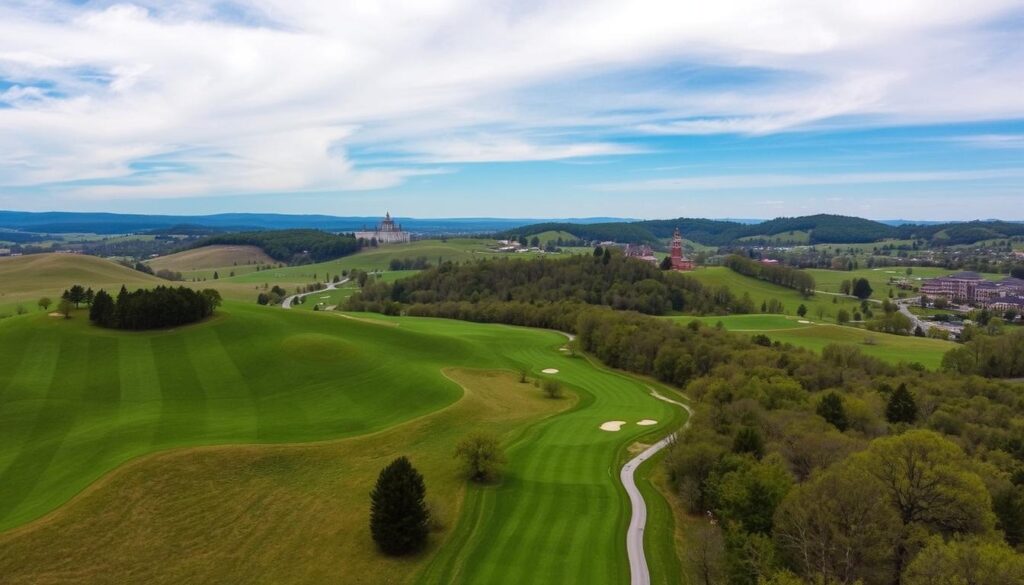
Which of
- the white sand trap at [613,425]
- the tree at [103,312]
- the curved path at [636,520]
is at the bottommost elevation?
the white sand trap at [613,425]

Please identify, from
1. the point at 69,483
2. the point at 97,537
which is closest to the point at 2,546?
the point at 97,537

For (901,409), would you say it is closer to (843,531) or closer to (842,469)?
(842,469)

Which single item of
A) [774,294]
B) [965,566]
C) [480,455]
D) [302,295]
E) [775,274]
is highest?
[775,274]

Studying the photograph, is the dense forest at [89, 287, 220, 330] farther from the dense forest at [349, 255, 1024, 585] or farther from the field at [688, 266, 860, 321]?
the field at [688, 266, 860, 321]

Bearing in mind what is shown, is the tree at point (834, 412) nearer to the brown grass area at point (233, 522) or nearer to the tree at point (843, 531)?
the tree at point (843, 531)

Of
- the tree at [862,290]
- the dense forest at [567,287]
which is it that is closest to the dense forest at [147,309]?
the dense forest at [567,287]

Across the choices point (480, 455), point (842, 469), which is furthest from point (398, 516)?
point (842, 469)
